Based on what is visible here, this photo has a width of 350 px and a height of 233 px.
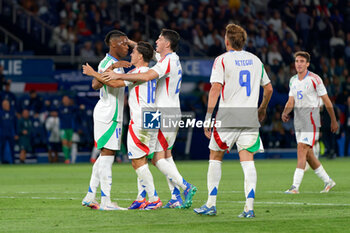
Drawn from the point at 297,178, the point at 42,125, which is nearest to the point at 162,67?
the point at 297,178

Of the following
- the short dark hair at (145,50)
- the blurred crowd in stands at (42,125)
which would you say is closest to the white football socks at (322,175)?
the short dark hair at (145,50)

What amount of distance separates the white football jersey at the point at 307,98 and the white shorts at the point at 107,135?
4.62 metres

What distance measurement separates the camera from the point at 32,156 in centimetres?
2530

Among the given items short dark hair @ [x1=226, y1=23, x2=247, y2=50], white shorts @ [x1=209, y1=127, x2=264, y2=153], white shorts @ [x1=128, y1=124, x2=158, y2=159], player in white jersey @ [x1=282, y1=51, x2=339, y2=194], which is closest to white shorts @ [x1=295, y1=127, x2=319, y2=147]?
player in white jersey @ [x1=282, y1=51, x2=339, y2=194]

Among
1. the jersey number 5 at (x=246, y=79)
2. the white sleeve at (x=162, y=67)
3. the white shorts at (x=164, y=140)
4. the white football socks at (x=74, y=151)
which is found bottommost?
the white football socks at (x=74, y=151)

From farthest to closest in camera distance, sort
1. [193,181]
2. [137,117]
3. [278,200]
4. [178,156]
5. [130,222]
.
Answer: [178,156]
[193,181]
[278,200]
[137,117]
[130,222]

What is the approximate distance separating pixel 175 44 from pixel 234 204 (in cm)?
233

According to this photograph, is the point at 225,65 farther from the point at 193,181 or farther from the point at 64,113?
the point at 64,113

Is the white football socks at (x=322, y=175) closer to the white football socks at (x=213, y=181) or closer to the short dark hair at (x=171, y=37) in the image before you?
the short dark hair at (x=171, y=37)

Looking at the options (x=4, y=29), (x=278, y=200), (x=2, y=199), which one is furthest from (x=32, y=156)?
(x=278, y=200)

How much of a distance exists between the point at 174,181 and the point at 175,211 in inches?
21.4

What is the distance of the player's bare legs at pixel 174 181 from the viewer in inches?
388

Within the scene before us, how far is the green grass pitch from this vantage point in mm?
7844

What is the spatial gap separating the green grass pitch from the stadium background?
29.9 ft
